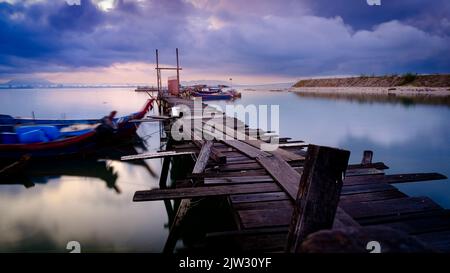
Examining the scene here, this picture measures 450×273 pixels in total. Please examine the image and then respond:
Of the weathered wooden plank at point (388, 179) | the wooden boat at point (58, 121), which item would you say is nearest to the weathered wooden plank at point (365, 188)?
the weathered wooden plank at point (388, 179)

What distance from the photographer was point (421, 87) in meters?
55.1

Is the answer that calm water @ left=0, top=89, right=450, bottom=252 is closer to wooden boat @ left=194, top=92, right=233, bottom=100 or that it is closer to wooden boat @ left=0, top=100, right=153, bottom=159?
wooden boat @ left=0, top=100, right=153, bottom=159

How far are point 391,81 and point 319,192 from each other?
7871 cm

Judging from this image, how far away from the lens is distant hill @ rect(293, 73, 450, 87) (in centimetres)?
5486

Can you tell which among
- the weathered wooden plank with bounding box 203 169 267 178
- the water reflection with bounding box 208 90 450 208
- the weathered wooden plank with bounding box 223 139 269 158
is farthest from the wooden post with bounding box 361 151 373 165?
the water reflection with bounding box 208 90 450 208

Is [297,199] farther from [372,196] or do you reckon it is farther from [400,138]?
[400,138]

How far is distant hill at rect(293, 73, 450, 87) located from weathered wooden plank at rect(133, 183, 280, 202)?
2601 inches

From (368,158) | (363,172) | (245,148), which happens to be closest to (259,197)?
(363,172)

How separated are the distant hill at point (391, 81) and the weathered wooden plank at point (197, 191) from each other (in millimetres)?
66076

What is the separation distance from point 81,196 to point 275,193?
7.47 meters

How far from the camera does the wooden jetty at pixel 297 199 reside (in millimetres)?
Answer: 2068

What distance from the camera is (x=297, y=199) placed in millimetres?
2164
